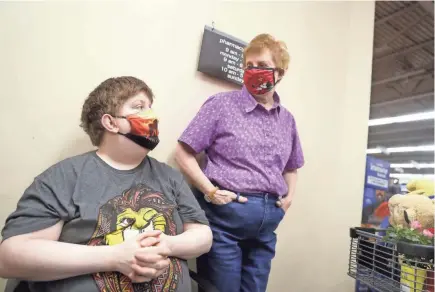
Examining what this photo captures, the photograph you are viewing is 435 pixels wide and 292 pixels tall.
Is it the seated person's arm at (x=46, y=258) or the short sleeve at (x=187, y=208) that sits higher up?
the short sleeve at (x=187, y=208)

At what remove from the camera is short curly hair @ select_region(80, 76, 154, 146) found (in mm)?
1091

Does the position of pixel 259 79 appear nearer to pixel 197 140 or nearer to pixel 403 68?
pixel 197 140

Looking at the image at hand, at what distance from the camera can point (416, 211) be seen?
1.26 meters

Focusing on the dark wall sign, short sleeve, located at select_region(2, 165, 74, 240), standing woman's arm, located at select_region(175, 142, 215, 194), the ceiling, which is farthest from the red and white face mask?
the ceiling

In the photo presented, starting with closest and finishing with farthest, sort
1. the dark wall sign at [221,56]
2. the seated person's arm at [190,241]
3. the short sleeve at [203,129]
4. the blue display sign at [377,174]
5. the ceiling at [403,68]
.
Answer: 1. the seated person's arm at [190,241]
2. the short sleeve at [203,129]
3. the dark wall sign at [221,56]
4. the blue display sign at [377,174]
5. the ceiling at [403,68]

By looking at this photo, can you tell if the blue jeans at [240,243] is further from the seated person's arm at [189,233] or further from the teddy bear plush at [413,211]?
the teddy bear plush at [413,211]

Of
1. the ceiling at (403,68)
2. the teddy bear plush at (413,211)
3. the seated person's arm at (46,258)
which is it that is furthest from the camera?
the ceiling at (403,68)

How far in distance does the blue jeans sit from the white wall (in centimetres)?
42

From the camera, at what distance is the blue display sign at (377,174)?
2.22 meters

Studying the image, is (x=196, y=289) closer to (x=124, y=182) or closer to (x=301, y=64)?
(x=124, y=182)

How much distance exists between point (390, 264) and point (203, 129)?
88 centimetres

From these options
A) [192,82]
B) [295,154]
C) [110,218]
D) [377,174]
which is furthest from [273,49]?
[377,174]

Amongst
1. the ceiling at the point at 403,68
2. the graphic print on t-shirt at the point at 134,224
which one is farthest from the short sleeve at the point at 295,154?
the ceiling at the point at 403,68

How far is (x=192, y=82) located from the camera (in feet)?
5.21
